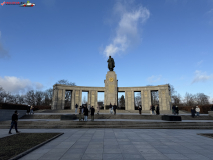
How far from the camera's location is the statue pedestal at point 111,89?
34944mm

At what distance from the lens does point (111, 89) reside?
3575 centimetres

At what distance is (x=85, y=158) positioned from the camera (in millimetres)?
4645

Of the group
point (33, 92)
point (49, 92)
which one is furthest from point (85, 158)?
point (33, 92)

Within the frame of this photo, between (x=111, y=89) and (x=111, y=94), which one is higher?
(x=111, y=89)

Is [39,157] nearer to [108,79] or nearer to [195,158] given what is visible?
[195,158]

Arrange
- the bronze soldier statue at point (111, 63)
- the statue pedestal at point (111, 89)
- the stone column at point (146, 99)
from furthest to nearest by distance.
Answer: the stone column at point (146, 99) → the bronze soldier statue at point (111, 63) → the statue pedestal at point (111, 89)

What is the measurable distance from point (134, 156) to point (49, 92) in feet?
203

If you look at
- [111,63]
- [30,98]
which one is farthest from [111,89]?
[30,98]

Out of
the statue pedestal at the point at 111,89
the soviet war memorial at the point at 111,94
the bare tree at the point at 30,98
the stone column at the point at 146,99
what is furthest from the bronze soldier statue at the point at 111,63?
the bare tree at the point at 30,98

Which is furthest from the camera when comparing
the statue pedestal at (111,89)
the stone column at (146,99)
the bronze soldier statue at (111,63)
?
the stone column at (146,99)

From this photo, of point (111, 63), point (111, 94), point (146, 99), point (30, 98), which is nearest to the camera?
point (111, 94)

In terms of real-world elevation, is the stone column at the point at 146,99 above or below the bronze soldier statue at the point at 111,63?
below

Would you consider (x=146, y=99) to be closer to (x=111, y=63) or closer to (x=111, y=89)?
(x=111, y=89)

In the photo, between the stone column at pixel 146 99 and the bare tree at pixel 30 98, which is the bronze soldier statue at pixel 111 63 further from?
the bare tree at pixel 30 98
